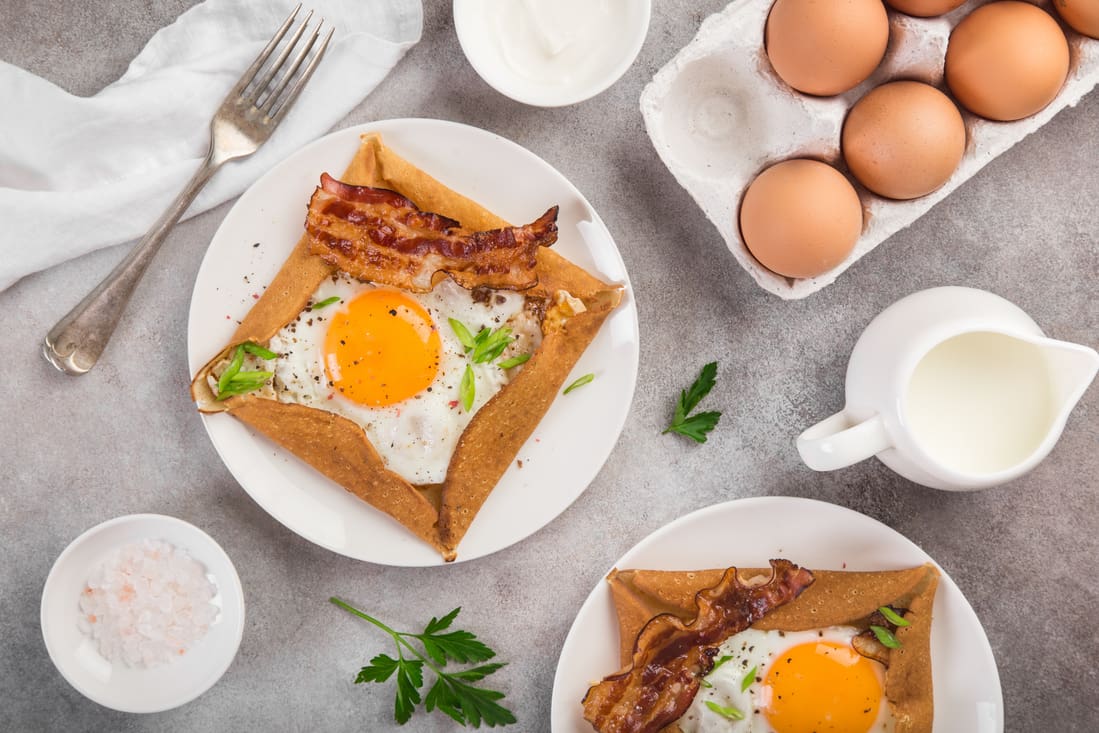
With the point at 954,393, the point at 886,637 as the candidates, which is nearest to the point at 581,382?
the point at 954,393

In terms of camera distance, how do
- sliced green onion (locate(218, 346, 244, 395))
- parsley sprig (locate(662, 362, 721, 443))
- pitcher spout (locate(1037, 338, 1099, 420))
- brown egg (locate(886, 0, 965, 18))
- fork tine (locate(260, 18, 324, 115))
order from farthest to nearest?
parsley sprig (locate(662, 362, 721, 443)), fork tine (locate(260, 18, 324, 115)), sliced green onion (locate(218, 346, 244, 395)), brown egg (locate(886, 0, 965, 18)), pitcher spout (locate(1037, 338, 1099, 420))

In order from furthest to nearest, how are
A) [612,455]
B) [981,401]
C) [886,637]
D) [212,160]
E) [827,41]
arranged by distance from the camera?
[612,455], [212,160], [886,637], [981,401], [827,41]

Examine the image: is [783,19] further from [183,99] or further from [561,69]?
[183,99]

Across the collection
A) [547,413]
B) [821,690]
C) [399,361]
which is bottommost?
[821,690]

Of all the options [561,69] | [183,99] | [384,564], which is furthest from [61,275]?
[561,69]

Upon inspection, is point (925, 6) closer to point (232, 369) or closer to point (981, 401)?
point (981, 401)

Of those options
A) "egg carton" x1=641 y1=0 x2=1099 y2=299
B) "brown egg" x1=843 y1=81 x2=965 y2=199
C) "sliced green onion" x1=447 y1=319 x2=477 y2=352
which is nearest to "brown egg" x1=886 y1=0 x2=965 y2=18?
"egg carton" x1=641 y1=0 x2=1099 y2=299

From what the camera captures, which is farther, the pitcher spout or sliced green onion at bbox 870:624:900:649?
sliced green onion at bbox 870:624:900:649

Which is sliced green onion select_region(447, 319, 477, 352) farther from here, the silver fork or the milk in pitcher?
the milk in pitcher
